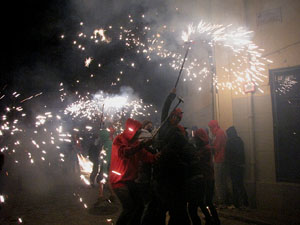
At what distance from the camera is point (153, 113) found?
25.7 meters

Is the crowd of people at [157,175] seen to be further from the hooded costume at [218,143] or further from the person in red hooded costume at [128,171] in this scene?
the hooded costume at [218,143]

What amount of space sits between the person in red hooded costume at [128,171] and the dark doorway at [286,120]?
4.15m

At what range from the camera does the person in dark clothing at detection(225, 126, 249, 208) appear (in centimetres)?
646

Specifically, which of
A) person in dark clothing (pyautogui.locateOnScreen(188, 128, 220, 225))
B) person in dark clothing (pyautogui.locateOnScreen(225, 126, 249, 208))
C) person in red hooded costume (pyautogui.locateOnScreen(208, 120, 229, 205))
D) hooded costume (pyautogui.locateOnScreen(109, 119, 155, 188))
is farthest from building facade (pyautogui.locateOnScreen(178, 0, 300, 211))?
hooded costume (pyautogui.locateOnScreen(109, 119, 155, 188))

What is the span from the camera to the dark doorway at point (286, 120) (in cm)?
634

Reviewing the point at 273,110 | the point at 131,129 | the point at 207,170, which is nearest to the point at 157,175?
the point at 131,129

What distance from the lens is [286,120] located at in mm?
6473

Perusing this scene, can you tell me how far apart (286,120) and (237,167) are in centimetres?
178

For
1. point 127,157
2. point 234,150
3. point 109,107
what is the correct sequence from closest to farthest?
point 127,157
point 234,150
point 109,107

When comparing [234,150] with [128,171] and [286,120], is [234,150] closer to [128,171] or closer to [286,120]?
[286,120]

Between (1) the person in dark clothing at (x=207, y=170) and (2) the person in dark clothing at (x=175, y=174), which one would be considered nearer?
(2) the person in dark clothing at (x=175, y=174)

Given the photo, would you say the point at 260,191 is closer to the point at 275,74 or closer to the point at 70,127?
the point at 275,74

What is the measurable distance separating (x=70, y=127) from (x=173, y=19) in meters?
15.0


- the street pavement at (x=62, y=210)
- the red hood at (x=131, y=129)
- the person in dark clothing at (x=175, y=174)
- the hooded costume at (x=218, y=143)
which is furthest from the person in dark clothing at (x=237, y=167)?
the red hood at (x=131, y=129)
